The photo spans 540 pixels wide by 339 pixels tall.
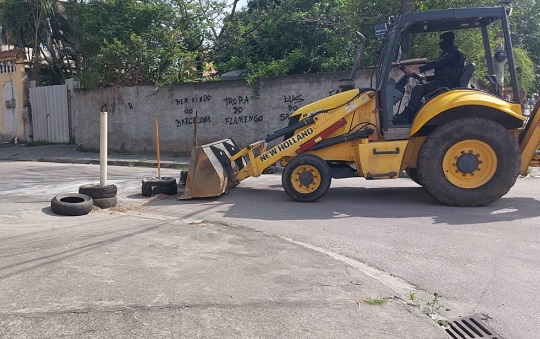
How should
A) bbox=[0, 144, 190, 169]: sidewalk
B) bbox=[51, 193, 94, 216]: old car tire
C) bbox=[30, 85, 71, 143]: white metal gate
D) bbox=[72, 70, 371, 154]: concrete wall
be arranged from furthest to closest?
bbox=[30, 85, 71, 143]: white metal gate → bbox=[0, 144, 190, 169]: sidewalk → bbox=[72, 70, 371, 154]: concrete wall → bbox=[51, 193, 94, 216]: old car tire

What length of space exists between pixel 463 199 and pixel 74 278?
223 inches

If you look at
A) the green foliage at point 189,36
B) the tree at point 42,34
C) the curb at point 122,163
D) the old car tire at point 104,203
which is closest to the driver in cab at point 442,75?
the old car tire at point 104,203

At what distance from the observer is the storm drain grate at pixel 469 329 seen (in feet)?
12.5

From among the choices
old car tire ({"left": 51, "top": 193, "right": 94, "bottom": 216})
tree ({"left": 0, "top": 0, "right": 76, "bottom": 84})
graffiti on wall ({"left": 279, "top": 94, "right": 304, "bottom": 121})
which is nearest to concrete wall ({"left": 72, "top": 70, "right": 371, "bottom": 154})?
graffiti on wall ({"left": 279, "top": 94, "right": 304, "bottom": 121})

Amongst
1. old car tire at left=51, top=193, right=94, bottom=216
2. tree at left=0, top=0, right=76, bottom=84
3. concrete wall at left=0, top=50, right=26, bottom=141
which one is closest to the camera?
old car tire at left=51, top=193, right=94, bottom=216

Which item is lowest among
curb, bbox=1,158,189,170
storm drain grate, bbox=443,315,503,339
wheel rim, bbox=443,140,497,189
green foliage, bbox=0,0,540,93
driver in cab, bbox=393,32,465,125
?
curb, bbox=1,158,189,170

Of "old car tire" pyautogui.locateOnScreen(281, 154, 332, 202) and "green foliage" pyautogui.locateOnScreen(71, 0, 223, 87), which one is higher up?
"green foliage" pyautogui.locateOnScreen(71, 0, 223, 87)

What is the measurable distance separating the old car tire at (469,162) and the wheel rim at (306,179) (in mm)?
1595

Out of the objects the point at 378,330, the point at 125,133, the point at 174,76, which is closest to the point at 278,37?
the point at 174,76

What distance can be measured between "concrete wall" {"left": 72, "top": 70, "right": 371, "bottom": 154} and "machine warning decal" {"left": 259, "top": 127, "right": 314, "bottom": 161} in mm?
5786

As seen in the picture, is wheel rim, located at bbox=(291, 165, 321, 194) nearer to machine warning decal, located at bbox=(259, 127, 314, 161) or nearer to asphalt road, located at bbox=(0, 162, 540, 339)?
asphalt road, located at bbox=(0, 162, 540, 339)

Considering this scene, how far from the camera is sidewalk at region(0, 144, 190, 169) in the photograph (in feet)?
49.8

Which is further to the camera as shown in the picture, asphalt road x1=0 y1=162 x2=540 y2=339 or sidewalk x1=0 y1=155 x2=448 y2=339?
asphalt road x1=0 y1=162 x2=540 y2=339

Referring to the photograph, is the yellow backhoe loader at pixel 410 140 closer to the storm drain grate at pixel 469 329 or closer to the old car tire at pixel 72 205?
the old car tire at pixel 72 205
